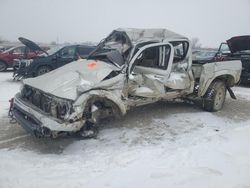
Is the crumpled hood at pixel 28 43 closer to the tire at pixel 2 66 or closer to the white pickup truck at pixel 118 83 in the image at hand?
the tire at pixel 2 66

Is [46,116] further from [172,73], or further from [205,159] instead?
[172,73]

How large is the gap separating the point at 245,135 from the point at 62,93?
12.4 feet

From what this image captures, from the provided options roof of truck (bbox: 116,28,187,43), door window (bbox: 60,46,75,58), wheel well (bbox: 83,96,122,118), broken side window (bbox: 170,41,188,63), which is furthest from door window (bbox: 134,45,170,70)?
door window (bbox: 60,46,75,58)

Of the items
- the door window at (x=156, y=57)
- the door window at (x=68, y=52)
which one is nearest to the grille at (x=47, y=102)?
the door window at (x=156, y=57)

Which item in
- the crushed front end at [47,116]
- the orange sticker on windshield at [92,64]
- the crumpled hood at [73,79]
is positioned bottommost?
the crushed front end at [47,116]

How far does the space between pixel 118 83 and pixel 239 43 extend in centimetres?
804

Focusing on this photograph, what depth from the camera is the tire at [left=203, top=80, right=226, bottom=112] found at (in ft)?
26.2

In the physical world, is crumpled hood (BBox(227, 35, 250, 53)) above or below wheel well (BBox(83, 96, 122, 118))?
above

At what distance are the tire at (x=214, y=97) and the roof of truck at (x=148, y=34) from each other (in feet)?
5.41

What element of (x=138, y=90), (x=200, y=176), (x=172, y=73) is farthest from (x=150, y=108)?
(x=200, y=176)

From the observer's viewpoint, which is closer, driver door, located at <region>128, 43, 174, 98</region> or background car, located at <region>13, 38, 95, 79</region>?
driver door, located at <region>128, 43, 174, 98</region>

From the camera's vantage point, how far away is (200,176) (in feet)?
14.4

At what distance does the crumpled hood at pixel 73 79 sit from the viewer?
5332 mm

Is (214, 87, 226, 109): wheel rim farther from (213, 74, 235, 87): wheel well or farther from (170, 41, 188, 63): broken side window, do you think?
(170, 41, 188, 63): broken side window
